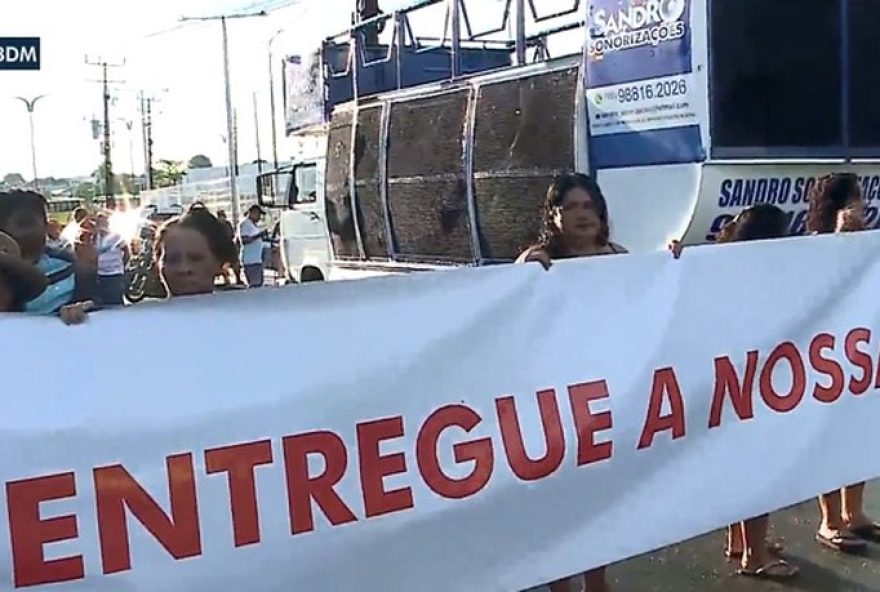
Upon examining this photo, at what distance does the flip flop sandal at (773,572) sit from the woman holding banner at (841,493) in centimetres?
38

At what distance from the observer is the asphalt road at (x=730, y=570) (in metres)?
4.97

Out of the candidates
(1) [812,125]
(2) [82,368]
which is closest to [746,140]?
(1) [812,125]

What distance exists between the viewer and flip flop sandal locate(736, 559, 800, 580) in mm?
5031

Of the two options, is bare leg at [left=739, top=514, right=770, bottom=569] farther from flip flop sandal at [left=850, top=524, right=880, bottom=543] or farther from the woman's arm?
the woman's arm

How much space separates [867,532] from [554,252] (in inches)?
85.5

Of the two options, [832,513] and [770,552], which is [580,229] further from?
[832,513]

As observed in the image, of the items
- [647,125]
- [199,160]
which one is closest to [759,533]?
[647,125]

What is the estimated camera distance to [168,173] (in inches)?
3981

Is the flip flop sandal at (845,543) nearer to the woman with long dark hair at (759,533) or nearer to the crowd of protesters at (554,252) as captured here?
the crowd of protesters at (554,252)

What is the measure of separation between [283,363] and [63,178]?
13770cm

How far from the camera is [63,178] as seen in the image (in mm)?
133875

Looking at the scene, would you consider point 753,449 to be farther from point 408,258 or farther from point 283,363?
point 408,258

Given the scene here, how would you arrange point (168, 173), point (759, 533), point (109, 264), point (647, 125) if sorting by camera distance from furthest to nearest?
point (168, 173) < point (109, 264) < point (647, 125) < point (759, 533)

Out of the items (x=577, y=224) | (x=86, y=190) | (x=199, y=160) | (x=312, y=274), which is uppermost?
(x=199, y=160)
